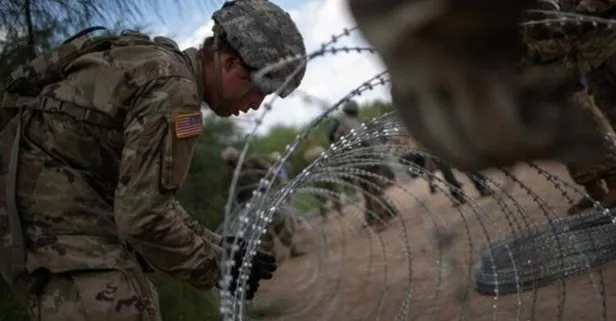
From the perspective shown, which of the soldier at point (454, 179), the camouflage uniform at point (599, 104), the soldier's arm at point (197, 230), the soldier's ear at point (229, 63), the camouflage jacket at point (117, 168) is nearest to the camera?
the soldier at point (454, 179)

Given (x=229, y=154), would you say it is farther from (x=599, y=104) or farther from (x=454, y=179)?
(x=599, y=104)

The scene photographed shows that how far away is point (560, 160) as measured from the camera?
0.80m

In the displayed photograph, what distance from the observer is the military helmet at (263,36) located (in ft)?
8.34

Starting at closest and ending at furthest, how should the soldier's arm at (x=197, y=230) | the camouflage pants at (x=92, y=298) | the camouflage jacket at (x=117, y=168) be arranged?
1. the camouflage jacket at (x=117, y=168)
2. the camouflage pants at (x=92, y=298)
3. the soldier's arm at (x=197, y=230)

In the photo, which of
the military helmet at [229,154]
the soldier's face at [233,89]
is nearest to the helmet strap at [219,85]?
the soldier's face at [233,89]

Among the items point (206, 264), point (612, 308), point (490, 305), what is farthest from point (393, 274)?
point (206, 264)

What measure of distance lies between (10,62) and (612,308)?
2.93 meters

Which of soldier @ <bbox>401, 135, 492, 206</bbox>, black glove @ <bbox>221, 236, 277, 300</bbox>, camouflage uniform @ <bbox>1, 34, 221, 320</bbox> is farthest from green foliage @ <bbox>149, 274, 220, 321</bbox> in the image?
camouflage uniform @ <bbox>1, 34, 221, 320</bbox>

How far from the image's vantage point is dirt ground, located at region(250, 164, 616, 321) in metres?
4.77

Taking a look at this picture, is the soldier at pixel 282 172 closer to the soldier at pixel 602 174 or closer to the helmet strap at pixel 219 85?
the helmet strap at pixel 219 85

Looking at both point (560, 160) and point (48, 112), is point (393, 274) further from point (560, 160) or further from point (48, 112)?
point (560, 160)

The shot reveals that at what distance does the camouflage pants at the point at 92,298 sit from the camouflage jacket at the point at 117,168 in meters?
0.04

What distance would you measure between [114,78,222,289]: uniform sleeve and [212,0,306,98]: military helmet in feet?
0.66

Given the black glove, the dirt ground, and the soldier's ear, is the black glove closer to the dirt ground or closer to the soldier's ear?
the soldier's ear
